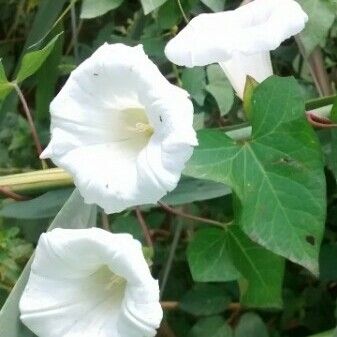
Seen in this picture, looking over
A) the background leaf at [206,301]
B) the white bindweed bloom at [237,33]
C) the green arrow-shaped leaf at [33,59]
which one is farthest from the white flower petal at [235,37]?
the background leaf at [206,301]

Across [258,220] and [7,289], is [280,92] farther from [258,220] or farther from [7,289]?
[7,289]

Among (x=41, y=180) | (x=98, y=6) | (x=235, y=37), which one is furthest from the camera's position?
(x=98, y=6)

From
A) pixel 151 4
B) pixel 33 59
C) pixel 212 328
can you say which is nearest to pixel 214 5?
pixel 151 4

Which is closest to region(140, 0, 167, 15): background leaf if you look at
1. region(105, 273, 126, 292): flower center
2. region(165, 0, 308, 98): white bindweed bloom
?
region(165, 0, 308, 98): white bindweed bloom

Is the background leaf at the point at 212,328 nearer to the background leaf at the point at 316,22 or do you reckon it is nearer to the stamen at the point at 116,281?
the stamen at the point at 116,281

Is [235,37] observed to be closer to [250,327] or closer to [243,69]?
[243,69]

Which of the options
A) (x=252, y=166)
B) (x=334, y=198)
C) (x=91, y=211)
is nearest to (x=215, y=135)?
(x=252, y=166)

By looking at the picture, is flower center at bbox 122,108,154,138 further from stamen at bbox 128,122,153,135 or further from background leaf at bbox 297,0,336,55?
background leaf at bbox 297,0,336,55
